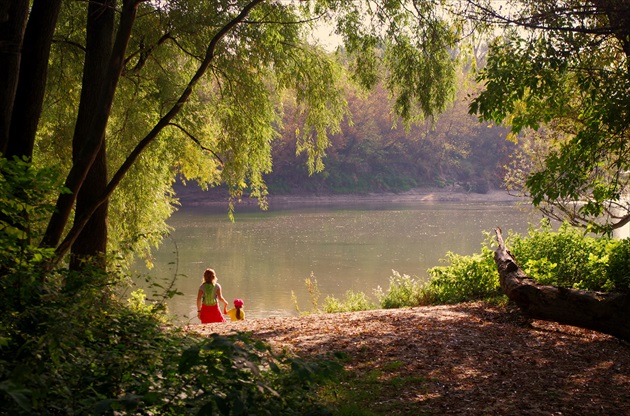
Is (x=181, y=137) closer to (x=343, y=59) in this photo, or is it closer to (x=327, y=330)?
(x=343, y=59)

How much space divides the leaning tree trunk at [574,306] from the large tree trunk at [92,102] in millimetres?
4556

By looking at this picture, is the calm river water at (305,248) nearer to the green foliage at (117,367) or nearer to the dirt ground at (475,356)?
the dirt ground at (475,356)

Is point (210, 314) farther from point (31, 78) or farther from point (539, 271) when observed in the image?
point (31, 78)

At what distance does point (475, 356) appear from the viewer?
18.0 feet

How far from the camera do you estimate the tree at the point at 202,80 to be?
6.72 meters

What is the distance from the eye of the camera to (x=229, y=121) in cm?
838

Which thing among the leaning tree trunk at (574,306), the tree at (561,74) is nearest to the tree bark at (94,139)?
the tree at (561,74)

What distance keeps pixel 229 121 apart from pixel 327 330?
320 cm

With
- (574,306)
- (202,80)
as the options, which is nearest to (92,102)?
(202,80)

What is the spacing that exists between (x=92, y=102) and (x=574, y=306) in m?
5.45

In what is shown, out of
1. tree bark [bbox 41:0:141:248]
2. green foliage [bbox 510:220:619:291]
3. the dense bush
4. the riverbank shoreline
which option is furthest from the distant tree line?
the dense bush

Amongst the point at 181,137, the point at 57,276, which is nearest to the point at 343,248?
the point at 181,137

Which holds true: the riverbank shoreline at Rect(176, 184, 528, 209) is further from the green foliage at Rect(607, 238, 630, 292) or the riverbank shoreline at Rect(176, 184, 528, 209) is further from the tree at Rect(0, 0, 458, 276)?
the green foliage at Rect(607, 238, 630, 292)

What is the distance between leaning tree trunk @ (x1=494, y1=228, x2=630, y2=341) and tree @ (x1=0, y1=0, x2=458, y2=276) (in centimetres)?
237
